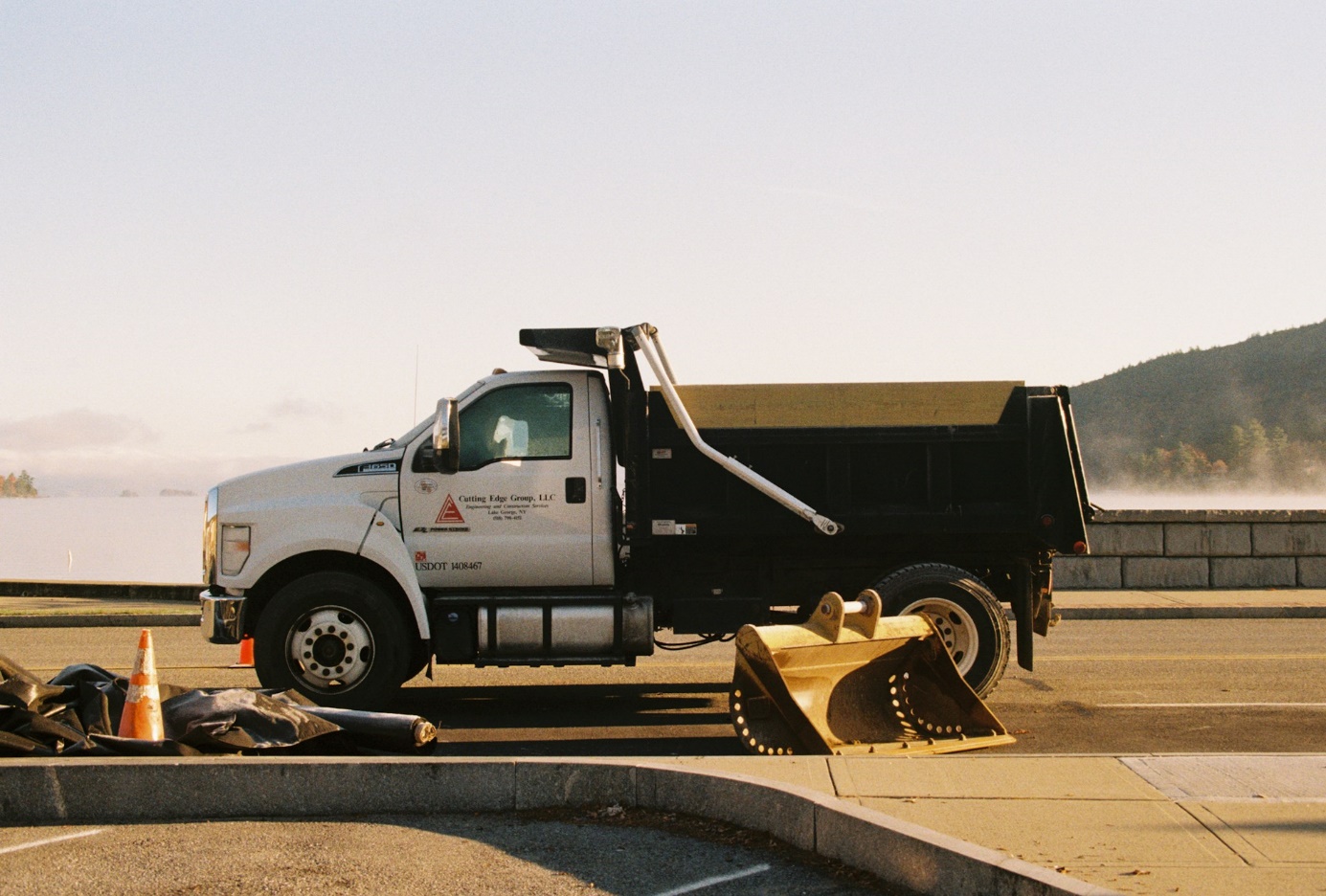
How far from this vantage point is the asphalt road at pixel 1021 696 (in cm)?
820

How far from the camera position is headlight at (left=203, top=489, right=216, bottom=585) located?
366 inches

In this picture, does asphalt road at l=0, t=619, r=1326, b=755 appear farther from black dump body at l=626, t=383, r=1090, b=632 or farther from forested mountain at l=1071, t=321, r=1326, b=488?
forested mountain at l=1071, t=321, r=1326, b=488

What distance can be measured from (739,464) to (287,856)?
4.62 meters

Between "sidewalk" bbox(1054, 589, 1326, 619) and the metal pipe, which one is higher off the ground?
the metal pipe

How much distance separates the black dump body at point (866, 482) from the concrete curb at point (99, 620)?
341 inches

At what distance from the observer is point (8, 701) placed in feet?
22.6

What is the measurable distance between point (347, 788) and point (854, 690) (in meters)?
3.20

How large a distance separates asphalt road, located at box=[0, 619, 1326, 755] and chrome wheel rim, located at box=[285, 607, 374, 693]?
63 cm

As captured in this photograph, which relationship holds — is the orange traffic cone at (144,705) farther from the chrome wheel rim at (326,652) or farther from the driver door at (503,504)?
the driver door at (503,504)

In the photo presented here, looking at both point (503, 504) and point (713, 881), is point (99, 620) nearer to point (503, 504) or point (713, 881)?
point (503, 504)

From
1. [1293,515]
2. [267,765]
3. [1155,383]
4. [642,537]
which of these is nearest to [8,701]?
[267,765]

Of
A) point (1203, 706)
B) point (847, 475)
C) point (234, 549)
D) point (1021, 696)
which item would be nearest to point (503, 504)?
point (234, 549)

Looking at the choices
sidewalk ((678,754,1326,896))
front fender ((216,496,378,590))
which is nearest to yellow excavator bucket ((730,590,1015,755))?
sidewalk ((678,754,1326,896))

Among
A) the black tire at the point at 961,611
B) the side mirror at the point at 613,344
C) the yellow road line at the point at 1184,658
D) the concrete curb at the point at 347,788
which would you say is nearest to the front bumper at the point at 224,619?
the concrete curb at the point at 347,788
